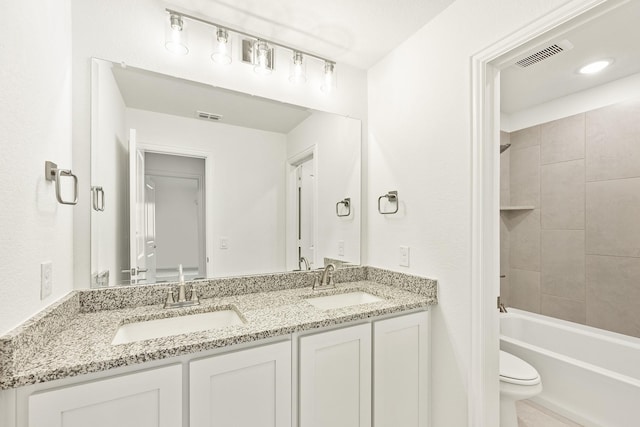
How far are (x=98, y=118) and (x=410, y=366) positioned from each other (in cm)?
191

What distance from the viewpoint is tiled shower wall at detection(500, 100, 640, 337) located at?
87.7 inches

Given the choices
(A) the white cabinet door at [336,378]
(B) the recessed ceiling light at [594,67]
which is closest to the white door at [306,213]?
(A) the white cabinet door at [336,378]

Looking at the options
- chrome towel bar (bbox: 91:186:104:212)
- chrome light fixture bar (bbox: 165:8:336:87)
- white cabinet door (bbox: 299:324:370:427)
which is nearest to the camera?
white cabinet door (bbox: 299:324:370:427)

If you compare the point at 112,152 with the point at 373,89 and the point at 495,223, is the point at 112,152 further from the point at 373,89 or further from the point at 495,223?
the point at 495,223

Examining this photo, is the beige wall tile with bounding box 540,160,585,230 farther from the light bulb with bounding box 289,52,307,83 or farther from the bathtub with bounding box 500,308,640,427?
the light bulb with bounding box 289,52,307,83

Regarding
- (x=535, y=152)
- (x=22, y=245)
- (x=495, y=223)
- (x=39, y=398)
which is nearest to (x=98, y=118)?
(x=22, y=245)

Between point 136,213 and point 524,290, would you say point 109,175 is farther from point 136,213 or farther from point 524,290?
point 524,290

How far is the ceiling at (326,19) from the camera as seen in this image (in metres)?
1.46

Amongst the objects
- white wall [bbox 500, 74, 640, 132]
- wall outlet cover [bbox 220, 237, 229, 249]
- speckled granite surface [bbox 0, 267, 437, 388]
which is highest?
white wall [bbox 500, 74, 640, 132]

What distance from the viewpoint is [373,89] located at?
203cm

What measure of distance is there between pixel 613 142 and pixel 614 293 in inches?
47.6

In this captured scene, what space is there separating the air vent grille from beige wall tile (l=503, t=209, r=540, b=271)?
4.72 feet

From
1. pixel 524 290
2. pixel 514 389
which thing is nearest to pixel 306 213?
pixel 514 389

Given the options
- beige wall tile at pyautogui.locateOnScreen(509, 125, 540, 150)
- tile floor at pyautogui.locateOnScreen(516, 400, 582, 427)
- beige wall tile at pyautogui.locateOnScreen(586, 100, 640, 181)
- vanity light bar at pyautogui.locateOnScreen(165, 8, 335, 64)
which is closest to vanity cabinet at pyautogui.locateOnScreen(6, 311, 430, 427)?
tile floor at pyautogui.locateOnScreen(516, 400, 582, 427)
